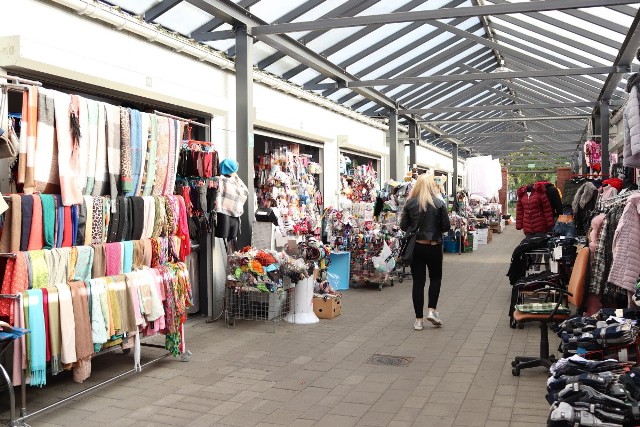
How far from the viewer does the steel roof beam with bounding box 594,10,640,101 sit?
733cm

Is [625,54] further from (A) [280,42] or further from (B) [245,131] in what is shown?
(B) [245,131]

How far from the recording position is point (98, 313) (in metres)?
4.47

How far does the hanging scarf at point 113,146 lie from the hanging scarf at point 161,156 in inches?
19.2

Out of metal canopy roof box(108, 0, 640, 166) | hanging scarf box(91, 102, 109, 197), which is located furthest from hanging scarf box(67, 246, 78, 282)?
metal canopy roof box(108, 0, 640, 166)

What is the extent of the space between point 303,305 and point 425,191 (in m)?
1.89

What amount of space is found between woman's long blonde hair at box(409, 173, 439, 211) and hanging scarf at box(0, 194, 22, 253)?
411 centimetres

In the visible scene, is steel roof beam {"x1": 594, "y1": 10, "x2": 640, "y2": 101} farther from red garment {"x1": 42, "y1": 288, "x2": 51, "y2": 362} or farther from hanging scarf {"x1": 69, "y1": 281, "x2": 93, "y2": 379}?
red garment {"x1": 42, "y1": 288, "x2": 51, "y2": 362}

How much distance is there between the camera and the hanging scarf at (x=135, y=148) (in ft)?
16.4

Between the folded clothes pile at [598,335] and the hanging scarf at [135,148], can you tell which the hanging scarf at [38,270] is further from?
the folded clothes pile at [598,335]

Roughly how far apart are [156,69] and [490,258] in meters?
9.61

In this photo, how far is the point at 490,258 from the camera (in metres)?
14.1

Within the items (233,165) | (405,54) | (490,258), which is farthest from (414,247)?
(490,258)

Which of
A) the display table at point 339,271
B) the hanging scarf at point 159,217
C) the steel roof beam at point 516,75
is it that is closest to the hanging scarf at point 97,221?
the hanging scarf at point 159,217

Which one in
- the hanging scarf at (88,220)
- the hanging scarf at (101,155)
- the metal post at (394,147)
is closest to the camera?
the hanging scarf at (88,220)
